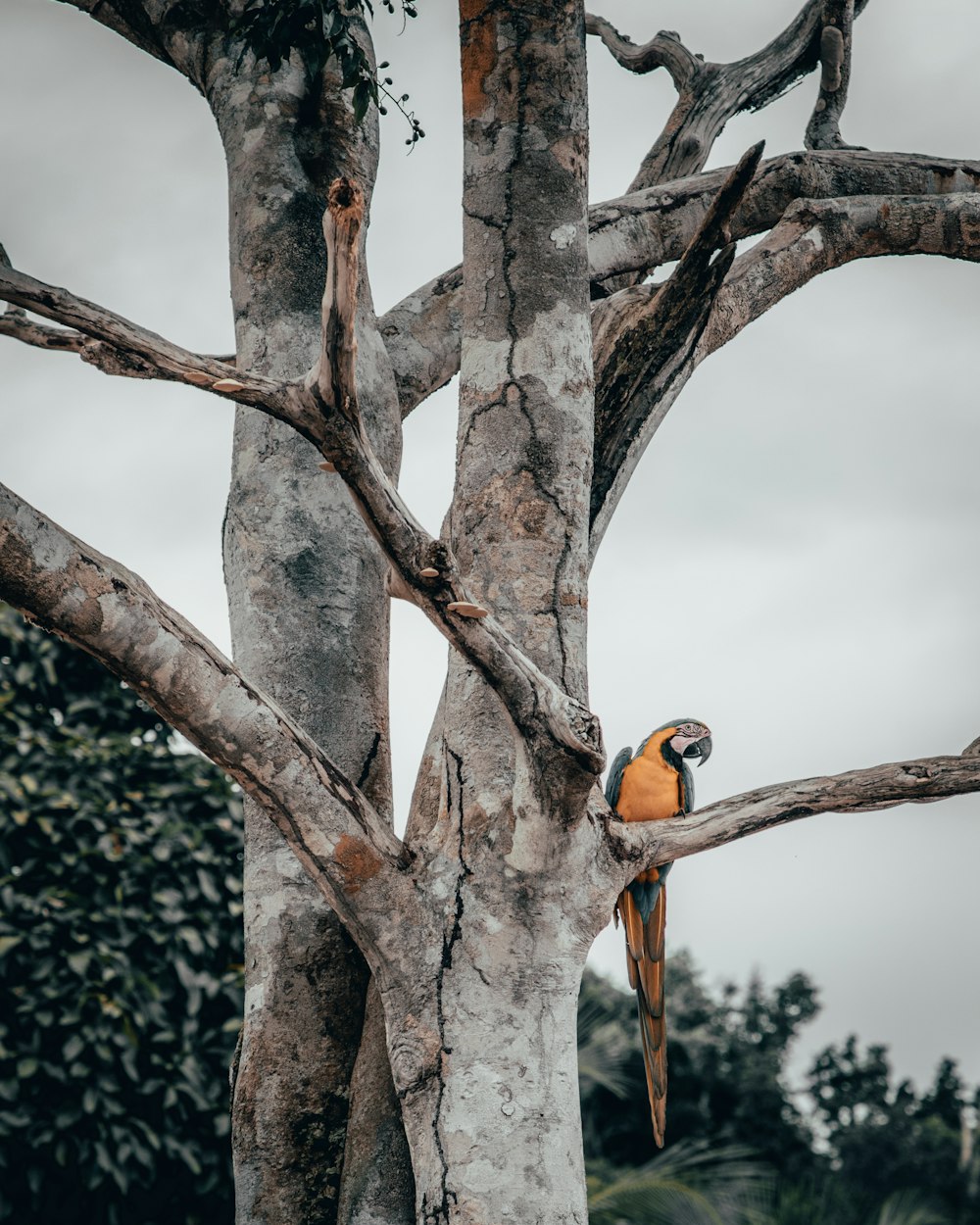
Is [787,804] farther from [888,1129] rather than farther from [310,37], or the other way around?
[888,1129]

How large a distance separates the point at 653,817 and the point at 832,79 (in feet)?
9.71

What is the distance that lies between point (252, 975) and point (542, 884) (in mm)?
795

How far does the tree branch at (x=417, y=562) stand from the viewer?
7.23ft

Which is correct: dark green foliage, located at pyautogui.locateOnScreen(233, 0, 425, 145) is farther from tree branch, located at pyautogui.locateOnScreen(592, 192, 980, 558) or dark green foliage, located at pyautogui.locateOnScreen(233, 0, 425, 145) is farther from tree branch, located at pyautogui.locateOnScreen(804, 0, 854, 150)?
tree branch, located at pyautogui.locateOnScreen(804, 0, 854, 150)

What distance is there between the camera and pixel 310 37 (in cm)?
355

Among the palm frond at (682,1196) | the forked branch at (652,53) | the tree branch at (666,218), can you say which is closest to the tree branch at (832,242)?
the tree branch at (666,218)

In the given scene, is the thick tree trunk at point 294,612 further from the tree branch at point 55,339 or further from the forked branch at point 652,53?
the forked branch at point 652,53

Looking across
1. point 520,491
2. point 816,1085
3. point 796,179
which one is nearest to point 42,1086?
point 520,491

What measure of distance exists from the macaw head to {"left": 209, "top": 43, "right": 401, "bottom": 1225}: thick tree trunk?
1751 millimetres

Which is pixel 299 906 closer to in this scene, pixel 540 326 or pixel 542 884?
pixel 542 884

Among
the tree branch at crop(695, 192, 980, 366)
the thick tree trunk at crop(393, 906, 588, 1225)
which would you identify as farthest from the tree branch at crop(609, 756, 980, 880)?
the tree branch at crop(695, 192, 980, 366)

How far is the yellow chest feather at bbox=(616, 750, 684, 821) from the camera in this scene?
4.48 metres

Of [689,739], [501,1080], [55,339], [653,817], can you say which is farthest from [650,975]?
[55,339]

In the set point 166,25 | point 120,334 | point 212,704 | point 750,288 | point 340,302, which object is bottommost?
point 212,704
